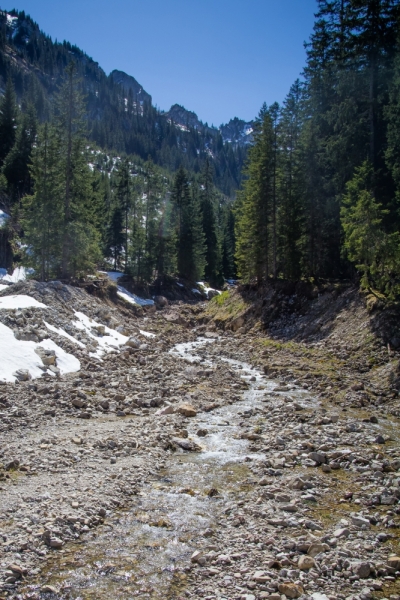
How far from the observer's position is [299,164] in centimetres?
3409

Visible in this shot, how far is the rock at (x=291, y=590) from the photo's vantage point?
582cm

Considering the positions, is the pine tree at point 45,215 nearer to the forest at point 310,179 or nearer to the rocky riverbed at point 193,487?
the forest at point 310,179

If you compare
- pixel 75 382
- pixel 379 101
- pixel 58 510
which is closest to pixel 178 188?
pixel 379 101

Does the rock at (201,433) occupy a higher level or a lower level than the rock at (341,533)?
lower

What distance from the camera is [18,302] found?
2288cm

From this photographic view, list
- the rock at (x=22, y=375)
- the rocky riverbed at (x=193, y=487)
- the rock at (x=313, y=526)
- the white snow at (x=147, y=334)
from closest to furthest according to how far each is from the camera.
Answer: the rocky riverbed at (x=193, y=487) < the rock at (x=313, y=526) < the rock at (x=22, y=375) < the white snow at (x=147, y=334)

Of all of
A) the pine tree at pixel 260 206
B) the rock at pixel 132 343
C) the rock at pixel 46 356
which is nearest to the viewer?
the rock at pixel 46 356

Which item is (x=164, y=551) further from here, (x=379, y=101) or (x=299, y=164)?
(x=299, y=164)

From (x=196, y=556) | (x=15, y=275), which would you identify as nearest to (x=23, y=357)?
(x=196, y=556)

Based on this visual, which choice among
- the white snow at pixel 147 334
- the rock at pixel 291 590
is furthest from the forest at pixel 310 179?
the rock at pixel 291 590

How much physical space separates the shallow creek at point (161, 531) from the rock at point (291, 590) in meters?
1.37

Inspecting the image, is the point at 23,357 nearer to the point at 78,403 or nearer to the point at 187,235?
the point at 78,403

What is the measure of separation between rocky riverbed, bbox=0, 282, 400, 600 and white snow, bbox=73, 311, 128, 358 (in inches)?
154

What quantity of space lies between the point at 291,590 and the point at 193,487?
3651 mm
